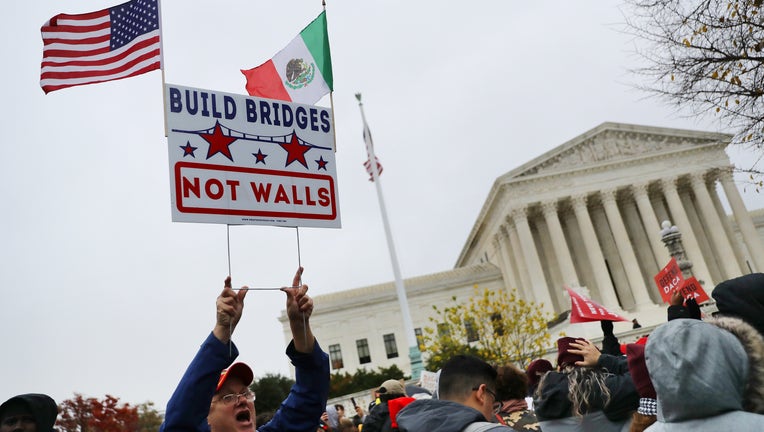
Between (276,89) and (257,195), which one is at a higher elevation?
(276,89)

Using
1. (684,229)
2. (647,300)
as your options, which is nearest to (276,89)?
(647,300)

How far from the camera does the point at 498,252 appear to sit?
57.1 m

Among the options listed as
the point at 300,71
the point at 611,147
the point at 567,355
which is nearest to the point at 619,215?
the point at 611,147

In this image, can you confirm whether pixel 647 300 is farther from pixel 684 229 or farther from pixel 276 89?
pixel 276 89

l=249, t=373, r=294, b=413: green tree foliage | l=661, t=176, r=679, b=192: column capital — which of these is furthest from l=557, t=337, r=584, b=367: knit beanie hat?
l=661, t=176, r=679, b=192: column capital

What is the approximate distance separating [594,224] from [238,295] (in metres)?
51.2

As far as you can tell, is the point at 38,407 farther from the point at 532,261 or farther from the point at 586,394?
the point at 532,261

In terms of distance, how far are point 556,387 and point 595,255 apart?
44365 mm

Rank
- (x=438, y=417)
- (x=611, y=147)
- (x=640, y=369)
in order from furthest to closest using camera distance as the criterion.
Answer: (x=611, y=147) < (x=640, y=369) < (x=438, y=417)

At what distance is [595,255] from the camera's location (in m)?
46.0

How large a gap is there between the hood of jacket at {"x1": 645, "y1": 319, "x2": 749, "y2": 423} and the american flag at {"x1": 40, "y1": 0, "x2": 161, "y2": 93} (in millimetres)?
5132

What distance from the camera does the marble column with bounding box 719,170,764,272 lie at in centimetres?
4488

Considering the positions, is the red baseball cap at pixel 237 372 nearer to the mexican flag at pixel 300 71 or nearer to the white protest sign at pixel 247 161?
the white protest sign at pixel 247 161

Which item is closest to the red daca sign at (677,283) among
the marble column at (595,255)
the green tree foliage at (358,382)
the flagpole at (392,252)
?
the flagpole at (392,252)
